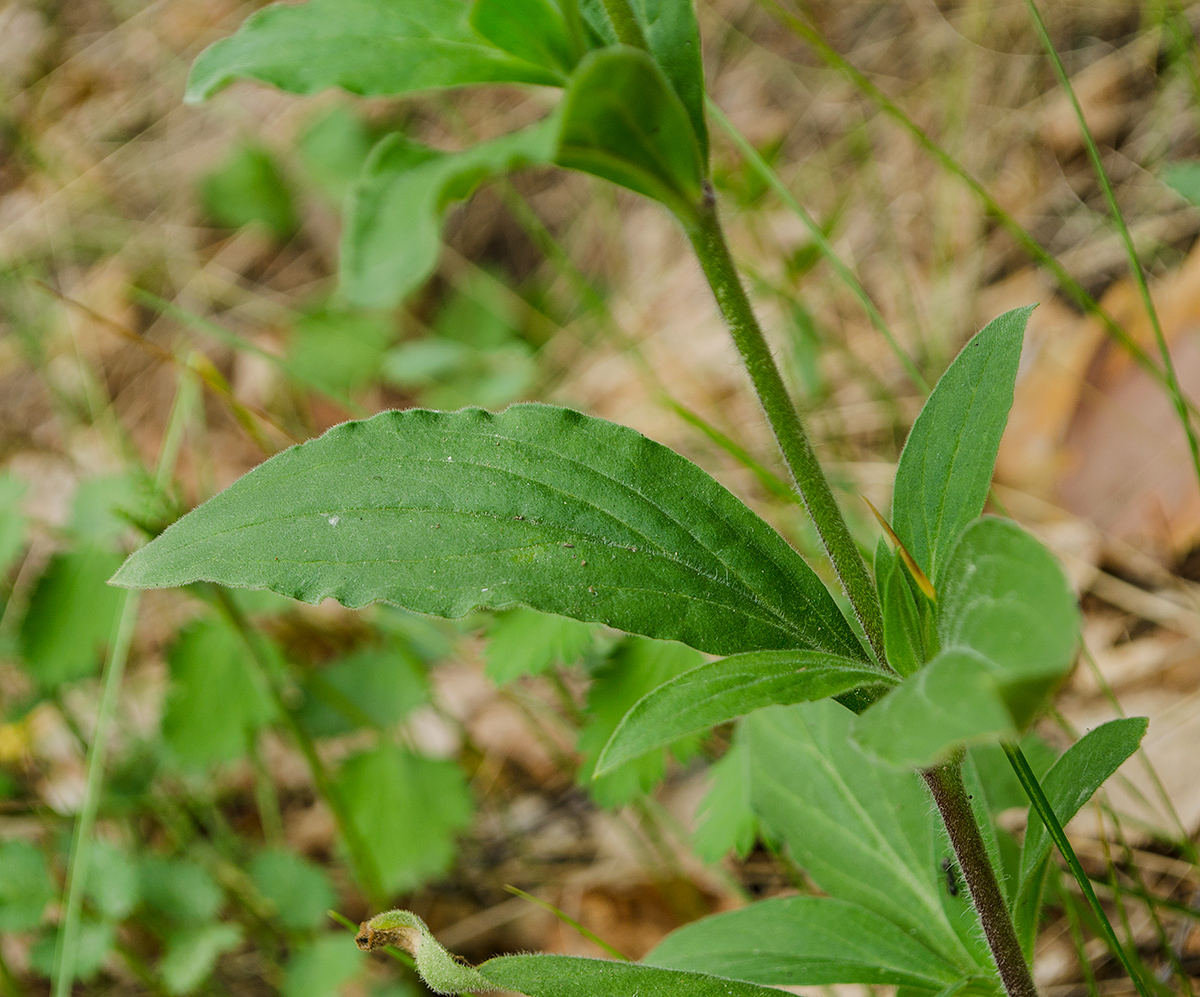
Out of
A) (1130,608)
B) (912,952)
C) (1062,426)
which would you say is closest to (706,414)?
(1062,426)

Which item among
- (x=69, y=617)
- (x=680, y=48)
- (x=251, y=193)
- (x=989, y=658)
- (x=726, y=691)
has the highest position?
(x=680, y=48)

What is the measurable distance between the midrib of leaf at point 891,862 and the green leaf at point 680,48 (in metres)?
0.74

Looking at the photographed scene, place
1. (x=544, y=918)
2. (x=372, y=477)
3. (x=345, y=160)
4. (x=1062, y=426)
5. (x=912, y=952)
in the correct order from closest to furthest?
(x=372, y=477), (x=912, y=952), (x=544, y=918), (x=1062, y=426), (x=345, y=160)

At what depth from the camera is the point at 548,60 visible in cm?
91

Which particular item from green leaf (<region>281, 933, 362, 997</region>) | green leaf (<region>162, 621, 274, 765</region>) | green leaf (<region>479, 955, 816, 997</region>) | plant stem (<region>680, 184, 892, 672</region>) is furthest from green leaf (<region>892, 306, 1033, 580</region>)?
green leaf (<region>162, 621, 274, 765</region>)

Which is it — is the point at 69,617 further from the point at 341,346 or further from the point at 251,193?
the point at 251,193

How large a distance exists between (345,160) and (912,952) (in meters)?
3.26

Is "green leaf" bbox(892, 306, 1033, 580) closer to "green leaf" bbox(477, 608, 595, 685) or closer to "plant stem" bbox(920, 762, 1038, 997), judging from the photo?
"plant stem" bbox(920, 762, 1038, 997)

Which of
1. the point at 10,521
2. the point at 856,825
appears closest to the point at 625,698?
the point at 856,825

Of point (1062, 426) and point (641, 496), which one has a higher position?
point (641, 496)

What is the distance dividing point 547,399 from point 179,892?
5.12 ft

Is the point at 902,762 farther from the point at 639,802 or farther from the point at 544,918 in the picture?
the point at 544,918

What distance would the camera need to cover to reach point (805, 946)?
1.09 metres

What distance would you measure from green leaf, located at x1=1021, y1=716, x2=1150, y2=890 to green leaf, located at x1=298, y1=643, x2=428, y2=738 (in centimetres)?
115
